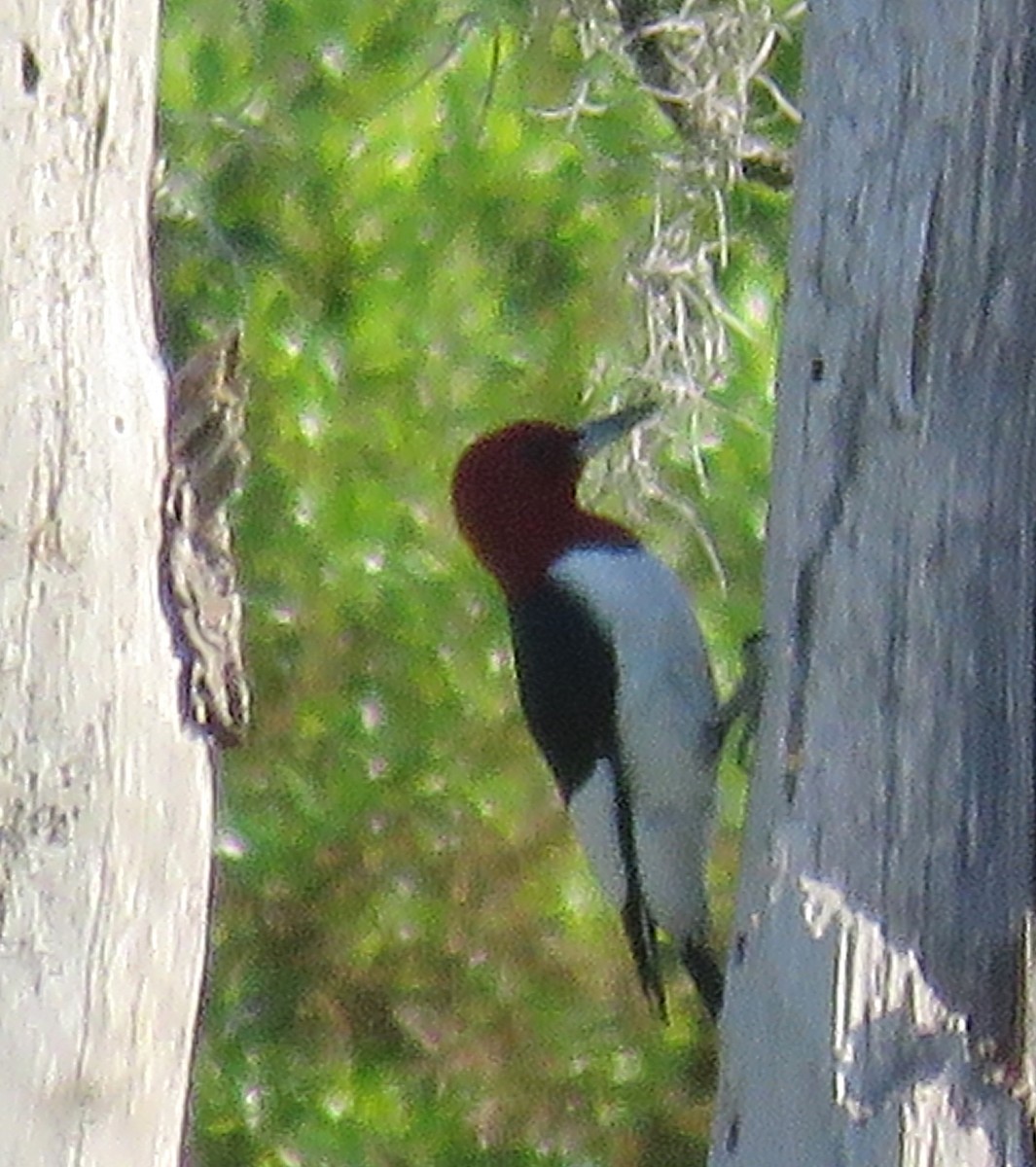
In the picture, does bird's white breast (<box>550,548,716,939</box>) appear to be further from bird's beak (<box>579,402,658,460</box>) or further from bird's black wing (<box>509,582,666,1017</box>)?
bird's beak (<box>579,402,658,460</box>)

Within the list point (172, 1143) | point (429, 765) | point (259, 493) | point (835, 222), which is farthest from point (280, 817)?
point (835, 222)

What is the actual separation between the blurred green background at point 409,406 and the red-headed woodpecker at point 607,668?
0.46m

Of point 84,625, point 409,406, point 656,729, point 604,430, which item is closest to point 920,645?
point 84,625

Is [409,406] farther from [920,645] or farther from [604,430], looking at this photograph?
[920,645]

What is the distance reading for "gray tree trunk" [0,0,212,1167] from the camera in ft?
5.41

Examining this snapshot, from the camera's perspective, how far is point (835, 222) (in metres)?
1.67

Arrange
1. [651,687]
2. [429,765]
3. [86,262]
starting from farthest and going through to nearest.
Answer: [429,765], [651,687], [86,262]

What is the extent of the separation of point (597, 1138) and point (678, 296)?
1.68 m

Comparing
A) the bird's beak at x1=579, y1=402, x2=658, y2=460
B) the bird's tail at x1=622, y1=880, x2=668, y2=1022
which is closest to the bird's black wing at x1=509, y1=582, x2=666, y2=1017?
the bird's tail at x1=622, y1=880, x2=668, y2=1022

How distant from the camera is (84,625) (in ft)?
5.50

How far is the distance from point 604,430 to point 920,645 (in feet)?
5.10

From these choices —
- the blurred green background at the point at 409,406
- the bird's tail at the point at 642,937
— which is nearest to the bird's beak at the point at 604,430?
the blurred green background at the point at 409,406

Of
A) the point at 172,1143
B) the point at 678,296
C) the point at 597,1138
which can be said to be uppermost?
the point at 678,296

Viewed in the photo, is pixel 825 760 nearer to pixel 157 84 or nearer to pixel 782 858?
pixel 782 858
